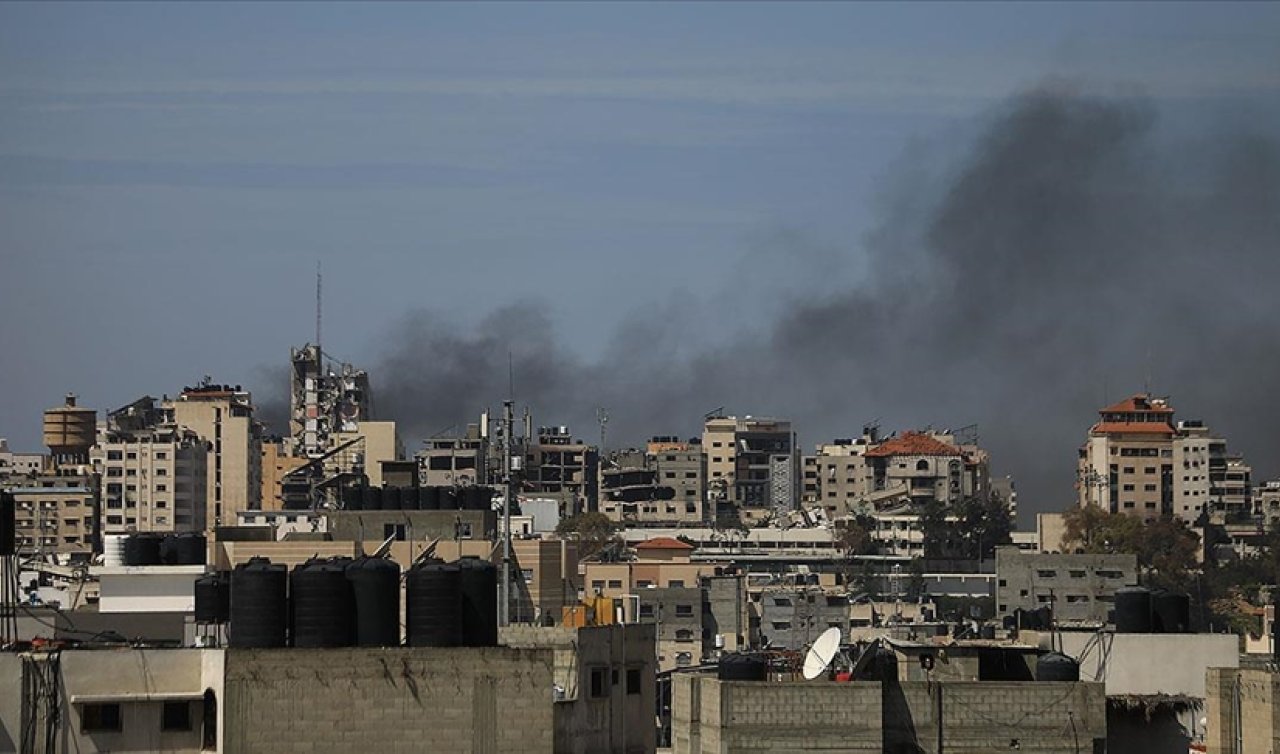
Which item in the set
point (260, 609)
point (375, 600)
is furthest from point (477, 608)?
point (260, 609)

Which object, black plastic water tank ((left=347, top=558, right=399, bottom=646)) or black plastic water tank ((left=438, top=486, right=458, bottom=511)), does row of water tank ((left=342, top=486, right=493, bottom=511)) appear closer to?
black plastic water tank ((left=438, top=486, right=458, bottom=511))

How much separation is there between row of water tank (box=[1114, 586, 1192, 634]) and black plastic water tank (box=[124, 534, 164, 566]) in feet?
68.6

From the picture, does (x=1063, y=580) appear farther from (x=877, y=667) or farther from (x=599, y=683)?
(x=877, y=667)

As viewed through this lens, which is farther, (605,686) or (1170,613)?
(1170,613)

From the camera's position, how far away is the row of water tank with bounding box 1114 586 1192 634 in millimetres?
59906

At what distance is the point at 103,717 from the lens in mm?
45906

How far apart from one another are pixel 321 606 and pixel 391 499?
55145 millimetres

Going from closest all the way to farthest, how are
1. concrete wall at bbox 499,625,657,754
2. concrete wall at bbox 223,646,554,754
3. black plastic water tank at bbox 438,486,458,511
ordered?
concrete wall at bbox 223,646,554,754
concrete wall at bbox 499,625,657,754
black plastic water tank at bbox 438,486,458,511

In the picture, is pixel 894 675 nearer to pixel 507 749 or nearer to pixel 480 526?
pixel 507 749

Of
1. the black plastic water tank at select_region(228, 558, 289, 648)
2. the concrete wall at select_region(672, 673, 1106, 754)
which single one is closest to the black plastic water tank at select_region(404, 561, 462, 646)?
the black plastic water tank at select_region(228, 558, 289, 648)

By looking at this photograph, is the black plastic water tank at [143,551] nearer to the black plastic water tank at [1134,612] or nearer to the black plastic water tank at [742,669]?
the black plastic water tank at [1134,612]

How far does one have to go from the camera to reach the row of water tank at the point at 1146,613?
59.9 m

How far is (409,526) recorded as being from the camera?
9881 centimetres

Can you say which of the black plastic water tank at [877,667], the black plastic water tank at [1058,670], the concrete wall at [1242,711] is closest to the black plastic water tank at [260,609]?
the black plastic water tank at [877,667]
